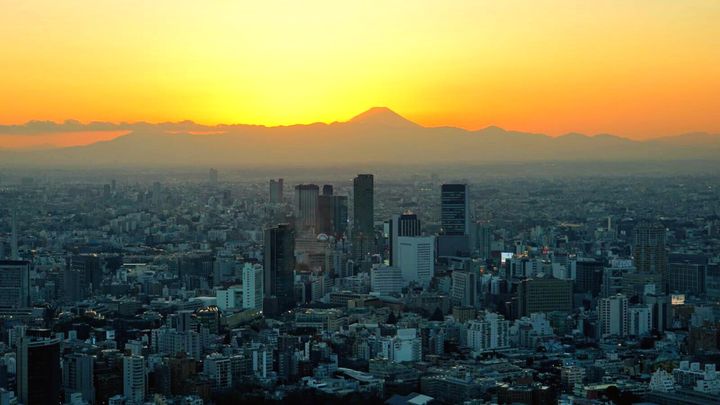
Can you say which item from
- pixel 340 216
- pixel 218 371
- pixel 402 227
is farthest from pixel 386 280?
pixel 218 371

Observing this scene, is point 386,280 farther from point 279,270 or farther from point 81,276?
point 81,276

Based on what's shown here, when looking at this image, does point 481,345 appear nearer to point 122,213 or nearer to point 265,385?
point 265,385

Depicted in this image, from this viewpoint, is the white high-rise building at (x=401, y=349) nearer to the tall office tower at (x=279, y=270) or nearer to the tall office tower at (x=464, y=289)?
the tall office tower at (x=279, y=270)

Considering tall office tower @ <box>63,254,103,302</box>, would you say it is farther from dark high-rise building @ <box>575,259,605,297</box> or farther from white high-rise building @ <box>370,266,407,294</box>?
dark high-rise building @ <box>575,259,605,297</box>

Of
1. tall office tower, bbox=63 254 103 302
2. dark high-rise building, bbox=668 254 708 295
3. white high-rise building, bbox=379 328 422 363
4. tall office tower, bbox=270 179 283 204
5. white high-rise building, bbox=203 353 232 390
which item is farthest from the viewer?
tall office tower, bbox=270 179 283 204

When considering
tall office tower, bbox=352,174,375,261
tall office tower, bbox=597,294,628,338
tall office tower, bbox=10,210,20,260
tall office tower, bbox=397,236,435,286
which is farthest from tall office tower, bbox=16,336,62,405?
tall office tower, bbox=352,174,375,261

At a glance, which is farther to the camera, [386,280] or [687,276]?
[386,280]
